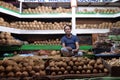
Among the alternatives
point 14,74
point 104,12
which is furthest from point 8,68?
point 104,12

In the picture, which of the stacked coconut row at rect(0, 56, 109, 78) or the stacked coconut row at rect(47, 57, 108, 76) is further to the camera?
the stacked coconut row at rect(47, 57, 108, 76)

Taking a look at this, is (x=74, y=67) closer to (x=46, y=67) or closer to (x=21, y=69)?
(x=46, y=67)

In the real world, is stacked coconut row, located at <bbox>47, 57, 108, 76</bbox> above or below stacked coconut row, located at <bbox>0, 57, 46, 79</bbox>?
below

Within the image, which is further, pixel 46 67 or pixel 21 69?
pixel 46 67

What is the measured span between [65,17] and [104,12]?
145cm

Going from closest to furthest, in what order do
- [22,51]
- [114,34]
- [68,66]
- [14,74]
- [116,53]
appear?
[14,74], [68,66], [116,53], [114,34], [22,51]

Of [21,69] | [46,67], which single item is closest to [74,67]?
[46,67]

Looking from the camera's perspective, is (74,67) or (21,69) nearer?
(21,69)

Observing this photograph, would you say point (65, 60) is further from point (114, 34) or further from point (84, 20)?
point (84, 20)

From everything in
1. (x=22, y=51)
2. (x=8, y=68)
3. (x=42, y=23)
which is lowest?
(x=22, y=51)

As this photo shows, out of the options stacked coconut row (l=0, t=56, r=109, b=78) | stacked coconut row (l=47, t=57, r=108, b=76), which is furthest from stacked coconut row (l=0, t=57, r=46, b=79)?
stacked coconut row (l=47, t=57, r=108, b=76)

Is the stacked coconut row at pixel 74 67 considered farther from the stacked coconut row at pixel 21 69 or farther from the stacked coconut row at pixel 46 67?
the stacked coconut row at pixel 21 69

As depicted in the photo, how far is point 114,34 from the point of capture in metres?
6.15

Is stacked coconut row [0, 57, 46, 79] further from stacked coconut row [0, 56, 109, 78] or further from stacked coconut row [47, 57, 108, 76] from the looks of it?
stacked coconut row [47, 57, 108, 76]
